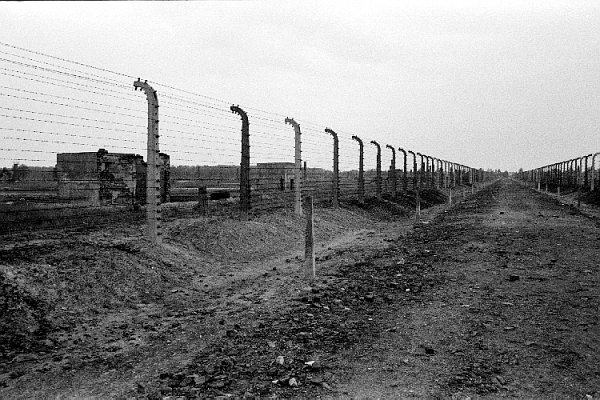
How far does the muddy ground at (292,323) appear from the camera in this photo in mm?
2924

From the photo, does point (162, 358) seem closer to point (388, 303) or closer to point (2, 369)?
point (2, 369)

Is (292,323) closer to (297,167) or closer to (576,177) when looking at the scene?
(297,167)

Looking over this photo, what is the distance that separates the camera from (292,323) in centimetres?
414

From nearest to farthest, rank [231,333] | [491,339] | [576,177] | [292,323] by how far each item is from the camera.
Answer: [491,339]
[231,333]
[292,323]
[576,177]

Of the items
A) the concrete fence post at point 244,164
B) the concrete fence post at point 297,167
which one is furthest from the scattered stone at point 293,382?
the concrete fence post at point 297,167

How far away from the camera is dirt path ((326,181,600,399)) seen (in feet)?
9.26

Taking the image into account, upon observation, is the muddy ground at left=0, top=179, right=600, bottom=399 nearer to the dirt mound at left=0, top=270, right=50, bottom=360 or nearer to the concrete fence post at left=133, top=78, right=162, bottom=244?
the dirt mound at left=0, top=270, right=50, bottom=360

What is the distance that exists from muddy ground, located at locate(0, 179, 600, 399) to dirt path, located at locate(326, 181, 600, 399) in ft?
0.05

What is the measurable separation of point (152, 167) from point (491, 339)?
558 cm

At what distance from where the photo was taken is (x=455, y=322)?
4.08 metres

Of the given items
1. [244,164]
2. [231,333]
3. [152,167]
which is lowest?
[231,333]

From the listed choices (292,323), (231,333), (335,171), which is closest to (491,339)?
(292,323)

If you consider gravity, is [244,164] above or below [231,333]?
above

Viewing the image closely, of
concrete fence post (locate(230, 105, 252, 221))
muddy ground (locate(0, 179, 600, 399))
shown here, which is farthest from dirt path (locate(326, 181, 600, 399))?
concrete fence post (locate(230, 105, 252, 221))
